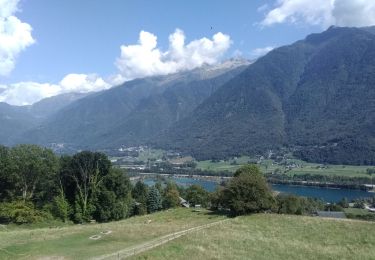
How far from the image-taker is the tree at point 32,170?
254ft

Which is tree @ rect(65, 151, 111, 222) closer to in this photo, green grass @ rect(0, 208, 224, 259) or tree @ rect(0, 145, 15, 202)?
tree @ rect(0, 145, 15, 202)

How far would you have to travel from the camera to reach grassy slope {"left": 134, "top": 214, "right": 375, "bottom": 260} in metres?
38.2

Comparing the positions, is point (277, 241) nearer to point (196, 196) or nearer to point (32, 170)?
point (32, 170)

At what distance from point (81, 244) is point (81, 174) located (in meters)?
40.6

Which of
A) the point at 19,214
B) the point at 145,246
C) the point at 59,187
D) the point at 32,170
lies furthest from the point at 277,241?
the point at 59,187

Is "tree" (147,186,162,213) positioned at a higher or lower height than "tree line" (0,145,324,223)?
lower

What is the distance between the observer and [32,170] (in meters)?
78.6

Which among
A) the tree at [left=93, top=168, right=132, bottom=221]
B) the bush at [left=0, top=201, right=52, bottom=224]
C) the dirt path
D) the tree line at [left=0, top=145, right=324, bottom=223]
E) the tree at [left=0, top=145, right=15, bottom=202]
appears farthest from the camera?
the tree at [left=93, top=168, right=132, bottom=221]

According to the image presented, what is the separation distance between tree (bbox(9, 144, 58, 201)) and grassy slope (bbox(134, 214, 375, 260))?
134ft

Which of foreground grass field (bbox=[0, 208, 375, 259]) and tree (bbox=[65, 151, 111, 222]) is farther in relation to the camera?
tree (bbox=[65, 151, 111, 222])

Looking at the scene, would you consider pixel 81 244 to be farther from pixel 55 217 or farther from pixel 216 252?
pixel 55 217

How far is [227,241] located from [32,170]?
154ft

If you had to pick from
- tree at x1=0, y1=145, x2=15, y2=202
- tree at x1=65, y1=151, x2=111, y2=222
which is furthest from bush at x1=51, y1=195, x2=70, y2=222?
tree at x1=0, y1=145, x2=15, y2=202

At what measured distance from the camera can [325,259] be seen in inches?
1479
